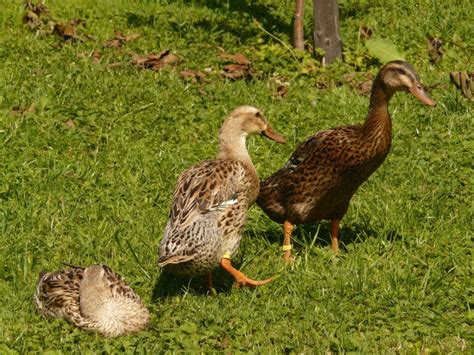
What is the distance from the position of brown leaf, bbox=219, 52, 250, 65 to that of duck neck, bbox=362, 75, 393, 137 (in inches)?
145

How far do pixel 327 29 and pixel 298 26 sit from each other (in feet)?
1.21

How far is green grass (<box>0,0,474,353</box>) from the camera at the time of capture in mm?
7078

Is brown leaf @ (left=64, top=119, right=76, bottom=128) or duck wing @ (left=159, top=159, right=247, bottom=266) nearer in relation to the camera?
duck wing @ (left=159, top=159, right=247, bottom=266)

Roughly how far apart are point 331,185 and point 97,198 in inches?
76.0

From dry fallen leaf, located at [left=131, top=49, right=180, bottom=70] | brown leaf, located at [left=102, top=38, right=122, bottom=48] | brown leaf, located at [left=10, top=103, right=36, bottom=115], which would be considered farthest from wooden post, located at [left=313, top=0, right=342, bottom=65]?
brown leaf, located at [left=10, top=103, right=36, bottom=115]

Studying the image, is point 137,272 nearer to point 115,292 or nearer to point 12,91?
point 115,292

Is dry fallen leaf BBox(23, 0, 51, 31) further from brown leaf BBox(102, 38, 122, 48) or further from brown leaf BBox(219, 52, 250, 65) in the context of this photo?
brown leaf BBox(219, 52, 250, 65)

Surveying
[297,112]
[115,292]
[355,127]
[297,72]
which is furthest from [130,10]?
[115,292]

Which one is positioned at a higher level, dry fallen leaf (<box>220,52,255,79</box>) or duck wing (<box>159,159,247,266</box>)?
duck wing (<box>159,159,247,266</box>)

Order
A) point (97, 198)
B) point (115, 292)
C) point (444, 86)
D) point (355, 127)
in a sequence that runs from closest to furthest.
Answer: point (115, 292) → point (355, 127) → point (97, 198) → point (444, 86)

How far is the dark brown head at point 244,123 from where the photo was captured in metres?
8.19

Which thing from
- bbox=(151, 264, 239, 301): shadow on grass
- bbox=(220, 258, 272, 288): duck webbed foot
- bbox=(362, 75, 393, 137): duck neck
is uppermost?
bbox=(362, 75, 393, 137): duck neck

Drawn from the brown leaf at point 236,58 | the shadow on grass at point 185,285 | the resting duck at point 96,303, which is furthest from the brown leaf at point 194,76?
the resting duck at point 96,303

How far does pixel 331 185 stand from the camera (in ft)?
27.1
